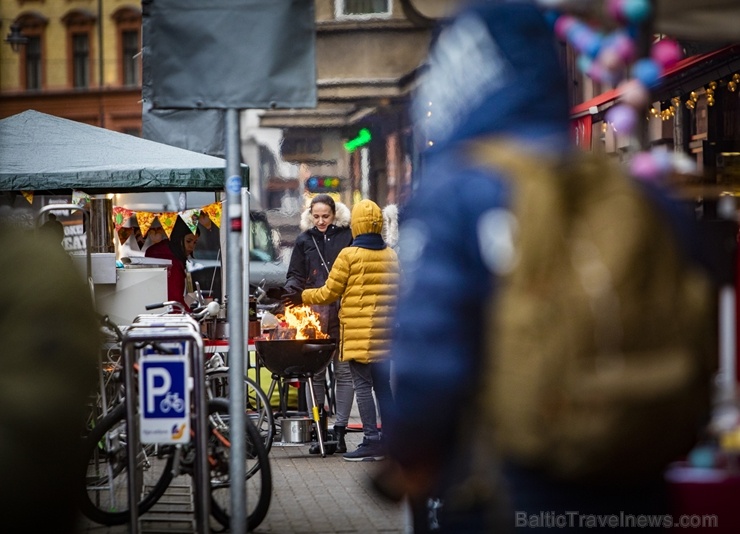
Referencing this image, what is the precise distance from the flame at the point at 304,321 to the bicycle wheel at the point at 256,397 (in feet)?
2.38

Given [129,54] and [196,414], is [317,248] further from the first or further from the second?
[129,54]

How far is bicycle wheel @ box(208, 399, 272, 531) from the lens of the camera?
762 centimetres

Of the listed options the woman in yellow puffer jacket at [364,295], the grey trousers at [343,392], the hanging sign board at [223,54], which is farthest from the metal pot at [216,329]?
the hanging sign board at [223,54]

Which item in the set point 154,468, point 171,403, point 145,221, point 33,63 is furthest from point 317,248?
point 33,63

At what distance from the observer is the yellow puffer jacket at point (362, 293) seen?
35.7ft

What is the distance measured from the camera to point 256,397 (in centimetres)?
1070

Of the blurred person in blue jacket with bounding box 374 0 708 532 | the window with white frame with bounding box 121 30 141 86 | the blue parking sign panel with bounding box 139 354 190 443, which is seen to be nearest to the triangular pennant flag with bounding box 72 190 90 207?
the blue parking sign panel with bounding box 139 354 190 443

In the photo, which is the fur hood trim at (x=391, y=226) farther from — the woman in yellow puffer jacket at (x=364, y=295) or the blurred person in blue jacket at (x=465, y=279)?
the blurred person in blue jacket at (x=465, y=279)

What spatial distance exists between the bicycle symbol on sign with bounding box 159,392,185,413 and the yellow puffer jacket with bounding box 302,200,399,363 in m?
4.28

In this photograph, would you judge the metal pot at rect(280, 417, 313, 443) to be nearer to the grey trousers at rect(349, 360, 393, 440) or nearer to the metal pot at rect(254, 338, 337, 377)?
the metal pot at rect(254, 338, 337, 377)

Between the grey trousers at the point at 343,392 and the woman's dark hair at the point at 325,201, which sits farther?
the woman's dark hair at the point at 325,201

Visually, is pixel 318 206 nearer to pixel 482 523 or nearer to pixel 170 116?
pixel 170 116

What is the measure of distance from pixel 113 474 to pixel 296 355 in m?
3.52

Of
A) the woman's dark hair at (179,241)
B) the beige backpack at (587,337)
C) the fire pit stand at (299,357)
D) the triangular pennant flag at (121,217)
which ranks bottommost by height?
the fire pit stand at (299,357)
